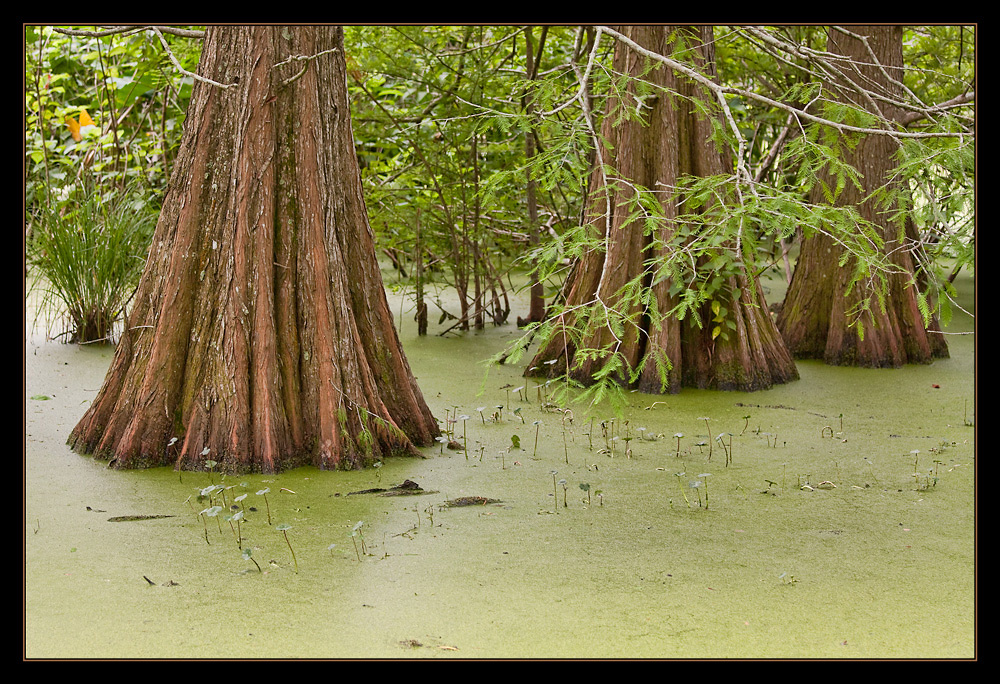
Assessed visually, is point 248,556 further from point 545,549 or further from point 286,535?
point 545,549

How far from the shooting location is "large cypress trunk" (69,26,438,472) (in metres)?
4.08

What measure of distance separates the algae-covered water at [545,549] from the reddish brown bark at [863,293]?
128cm

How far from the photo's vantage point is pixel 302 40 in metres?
4.20

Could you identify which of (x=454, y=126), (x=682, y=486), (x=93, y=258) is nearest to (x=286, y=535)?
(x=682, y=486)

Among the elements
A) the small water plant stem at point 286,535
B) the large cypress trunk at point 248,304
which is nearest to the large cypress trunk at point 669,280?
the large cypress trunk at point 248,304

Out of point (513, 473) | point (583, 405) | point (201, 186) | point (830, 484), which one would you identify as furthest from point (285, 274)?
point (830, 484)

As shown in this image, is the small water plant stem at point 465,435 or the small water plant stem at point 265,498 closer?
the small water plant stem at point 265,498

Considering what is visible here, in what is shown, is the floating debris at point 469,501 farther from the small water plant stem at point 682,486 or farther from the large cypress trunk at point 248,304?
the small water plant stem at point 682,486

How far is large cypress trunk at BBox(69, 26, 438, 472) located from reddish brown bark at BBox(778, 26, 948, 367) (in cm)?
327

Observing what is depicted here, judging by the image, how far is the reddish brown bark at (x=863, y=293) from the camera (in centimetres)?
626

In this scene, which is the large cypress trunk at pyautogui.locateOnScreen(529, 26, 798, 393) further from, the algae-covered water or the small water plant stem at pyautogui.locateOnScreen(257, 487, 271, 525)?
the small water plant stem at pyautogui.locateOnScreen(257, 487, 271, 525)

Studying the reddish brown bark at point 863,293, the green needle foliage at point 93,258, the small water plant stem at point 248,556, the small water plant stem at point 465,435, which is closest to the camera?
the small water plant stem at point 248,556

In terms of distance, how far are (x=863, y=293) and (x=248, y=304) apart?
378 cm
